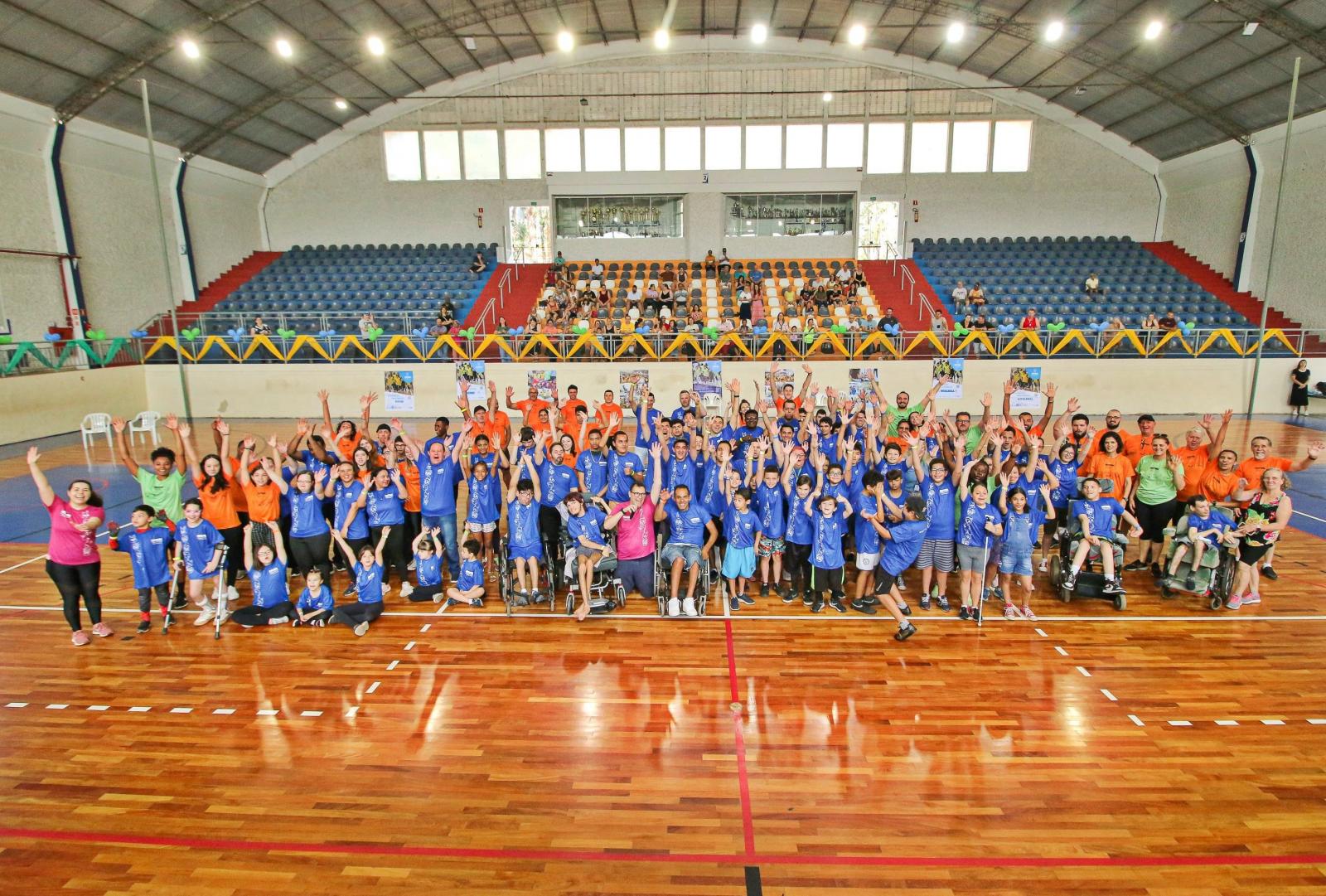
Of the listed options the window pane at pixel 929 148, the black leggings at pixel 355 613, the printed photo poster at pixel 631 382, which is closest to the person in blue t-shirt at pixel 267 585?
the black leggings at pixel 355 613

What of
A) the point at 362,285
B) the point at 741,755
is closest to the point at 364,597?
the point at 741,755

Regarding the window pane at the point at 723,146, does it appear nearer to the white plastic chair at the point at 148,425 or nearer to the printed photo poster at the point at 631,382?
the printed photo poster at the point at 631,382

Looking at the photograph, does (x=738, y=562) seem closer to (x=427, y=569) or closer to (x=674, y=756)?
Answer: (x=674, y=756)

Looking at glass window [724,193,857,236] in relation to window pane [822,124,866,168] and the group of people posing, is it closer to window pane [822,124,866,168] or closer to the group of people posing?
window pane [822,124,866,168]

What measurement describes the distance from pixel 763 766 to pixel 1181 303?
23486 mm

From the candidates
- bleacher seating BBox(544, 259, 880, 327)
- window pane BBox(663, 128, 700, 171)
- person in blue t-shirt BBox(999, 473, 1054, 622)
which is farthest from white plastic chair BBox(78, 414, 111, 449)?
window pane BBox(663, 128, 700, 171)

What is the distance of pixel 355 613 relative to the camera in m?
6.42

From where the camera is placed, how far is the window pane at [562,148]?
25109 millimetres

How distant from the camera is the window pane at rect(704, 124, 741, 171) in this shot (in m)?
24.8

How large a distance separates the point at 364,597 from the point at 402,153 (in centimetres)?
2433

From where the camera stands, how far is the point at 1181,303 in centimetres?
2067

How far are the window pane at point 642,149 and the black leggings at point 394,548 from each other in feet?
69.7

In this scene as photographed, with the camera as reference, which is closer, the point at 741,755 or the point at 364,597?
the point at 741,755

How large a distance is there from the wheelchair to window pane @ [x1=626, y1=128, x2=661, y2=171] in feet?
72.9
